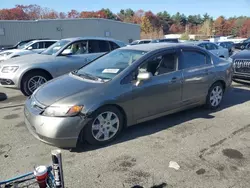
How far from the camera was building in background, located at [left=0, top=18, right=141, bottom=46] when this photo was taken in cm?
2982

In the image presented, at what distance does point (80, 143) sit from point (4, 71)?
3.95m

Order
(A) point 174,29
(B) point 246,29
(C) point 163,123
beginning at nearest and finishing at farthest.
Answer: (C) point 163,123
(B) point 246,29
(A) point 174,29

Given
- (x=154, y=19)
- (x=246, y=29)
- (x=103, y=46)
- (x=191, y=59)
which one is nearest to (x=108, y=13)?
(x=154, y=19)

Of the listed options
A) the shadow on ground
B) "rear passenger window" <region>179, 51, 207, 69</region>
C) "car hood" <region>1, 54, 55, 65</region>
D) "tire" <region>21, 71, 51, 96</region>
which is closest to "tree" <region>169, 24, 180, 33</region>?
"car hood" <region>1, 54, 55, 65</region>

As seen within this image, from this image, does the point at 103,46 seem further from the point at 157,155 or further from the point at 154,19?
the point at 154,19

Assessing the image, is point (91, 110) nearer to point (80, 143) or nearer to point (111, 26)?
point (80, 143)

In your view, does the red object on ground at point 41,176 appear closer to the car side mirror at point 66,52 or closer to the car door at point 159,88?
the car door at point 159,88

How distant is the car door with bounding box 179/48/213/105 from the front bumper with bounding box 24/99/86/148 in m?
2.21

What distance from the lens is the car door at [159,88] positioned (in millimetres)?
4125

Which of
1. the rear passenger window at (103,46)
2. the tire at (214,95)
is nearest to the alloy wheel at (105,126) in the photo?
the tire at (214,95)

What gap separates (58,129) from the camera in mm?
3416

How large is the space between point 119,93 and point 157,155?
1052 millimetres

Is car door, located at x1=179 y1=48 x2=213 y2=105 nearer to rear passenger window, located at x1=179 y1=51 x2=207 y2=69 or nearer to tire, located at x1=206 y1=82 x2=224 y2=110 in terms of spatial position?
rear passenger window, located at x1=179 y1=51 x2=207 y2=69

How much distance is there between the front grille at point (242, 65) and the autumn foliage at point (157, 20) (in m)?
65.6
